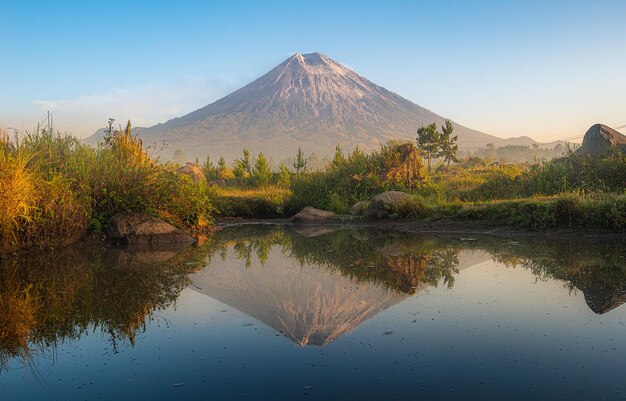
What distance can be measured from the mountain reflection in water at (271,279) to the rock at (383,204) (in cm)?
436

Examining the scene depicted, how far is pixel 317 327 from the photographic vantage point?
4625mm

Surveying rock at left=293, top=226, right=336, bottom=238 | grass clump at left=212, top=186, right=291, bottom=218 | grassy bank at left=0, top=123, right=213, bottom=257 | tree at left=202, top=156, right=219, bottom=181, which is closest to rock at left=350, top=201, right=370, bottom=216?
rock at left=293, top=226, right=336, bottom=238

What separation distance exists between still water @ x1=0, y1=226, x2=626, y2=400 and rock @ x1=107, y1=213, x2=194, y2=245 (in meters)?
1.75

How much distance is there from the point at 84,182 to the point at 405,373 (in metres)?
9.30

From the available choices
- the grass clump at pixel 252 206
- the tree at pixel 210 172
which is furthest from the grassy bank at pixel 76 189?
the tree at pixel 210 172

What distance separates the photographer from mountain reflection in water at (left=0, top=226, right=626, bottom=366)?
4.74m

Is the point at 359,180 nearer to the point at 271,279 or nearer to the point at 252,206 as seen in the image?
the point at 252,206

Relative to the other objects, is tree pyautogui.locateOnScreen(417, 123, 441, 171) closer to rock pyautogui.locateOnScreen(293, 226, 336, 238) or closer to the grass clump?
the grass clump

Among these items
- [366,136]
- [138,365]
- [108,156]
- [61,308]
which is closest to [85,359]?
[138,365]

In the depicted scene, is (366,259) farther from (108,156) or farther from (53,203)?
(108,156)

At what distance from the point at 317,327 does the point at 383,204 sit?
35.6 ft

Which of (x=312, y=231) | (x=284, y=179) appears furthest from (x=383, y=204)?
(x=284, y=179)

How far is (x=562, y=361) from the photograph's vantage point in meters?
3.61

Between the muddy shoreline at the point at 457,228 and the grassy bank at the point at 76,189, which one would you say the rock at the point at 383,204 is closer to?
the muddy shoreline at the point at 457,228
